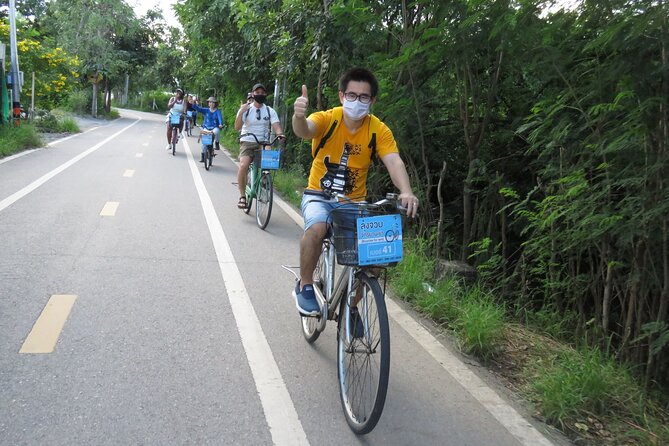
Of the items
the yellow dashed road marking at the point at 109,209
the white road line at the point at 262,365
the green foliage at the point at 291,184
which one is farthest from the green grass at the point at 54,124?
the white road line at the point at 262,365

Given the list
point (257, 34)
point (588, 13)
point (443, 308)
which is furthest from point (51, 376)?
point (257, 34)

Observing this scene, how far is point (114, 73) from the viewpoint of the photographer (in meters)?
45.3

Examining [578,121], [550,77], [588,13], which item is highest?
[588,13]

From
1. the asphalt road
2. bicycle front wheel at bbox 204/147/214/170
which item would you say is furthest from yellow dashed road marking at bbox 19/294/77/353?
bicycle front wheel at bbox 204/147/214/170

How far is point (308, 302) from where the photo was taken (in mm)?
4156

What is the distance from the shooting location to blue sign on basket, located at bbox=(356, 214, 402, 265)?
3285mm

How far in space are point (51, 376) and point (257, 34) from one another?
10.8m

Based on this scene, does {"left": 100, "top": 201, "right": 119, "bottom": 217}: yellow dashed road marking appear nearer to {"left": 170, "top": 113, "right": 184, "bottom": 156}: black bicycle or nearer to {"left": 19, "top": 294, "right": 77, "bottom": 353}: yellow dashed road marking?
{"left": 19, "top": 294, "right": 77, "bottom": 353}: yellow dashed road marking

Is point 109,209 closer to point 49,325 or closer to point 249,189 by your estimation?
point 249,189

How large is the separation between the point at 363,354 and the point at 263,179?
5953 millimetres

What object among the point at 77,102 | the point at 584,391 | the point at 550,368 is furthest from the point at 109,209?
the point at 77,102

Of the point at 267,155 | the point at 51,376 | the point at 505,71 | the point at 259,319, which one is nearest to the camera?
the point at 51,376

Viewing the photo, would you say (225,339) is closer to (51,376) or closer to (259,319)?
(259,319)

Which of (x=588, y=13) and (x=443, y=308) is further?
(x=443, y=308)
